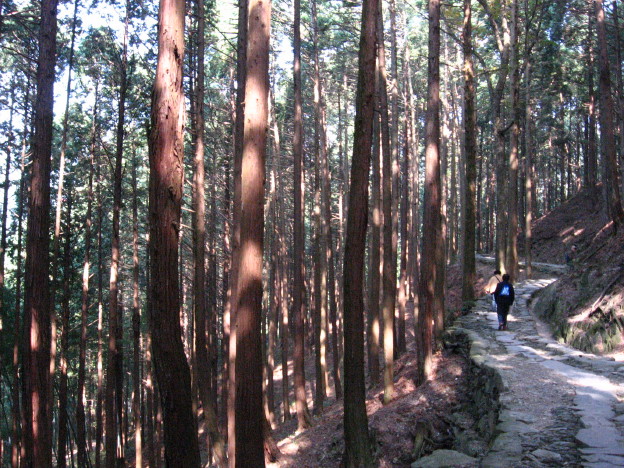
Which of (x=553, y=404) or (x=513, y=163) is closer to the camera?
(x=553, y=404)

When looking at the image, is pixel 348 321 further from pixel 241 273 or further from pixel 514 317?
pixel 514 317

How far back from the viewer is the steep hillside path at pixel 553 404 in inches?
231

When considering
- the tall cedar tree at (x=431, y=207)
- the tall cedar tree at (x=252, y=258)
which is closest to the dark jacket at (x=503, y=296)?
the tall cedar tree at (x=431, y=207)

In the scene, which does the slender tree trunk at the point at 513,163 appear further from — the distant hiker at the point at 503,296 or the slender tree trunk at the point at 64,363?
the slender tree trunk at the point at 64,363

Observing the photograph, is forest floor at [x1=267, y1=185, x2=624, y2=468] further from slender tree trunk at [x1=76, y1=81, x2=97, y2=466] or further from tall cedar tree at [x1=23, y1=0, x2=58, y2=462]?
slender tree trunk at [x1=76, y1=81, x2=97, y2=466]

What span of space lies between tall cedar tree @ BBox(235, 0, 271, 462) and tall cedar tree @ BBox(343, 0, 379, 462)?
4.95 ft

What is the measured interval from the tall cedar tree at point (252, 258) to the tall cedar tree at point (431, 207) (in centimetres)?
508

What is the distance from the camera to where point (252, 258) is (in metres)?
7.41

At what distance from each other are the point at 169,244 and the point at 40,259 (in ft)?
17.8

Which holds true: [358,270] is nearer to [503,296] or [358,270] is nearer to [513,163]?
[503,296]

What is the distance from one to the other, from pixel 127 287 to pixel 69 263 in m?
7.72

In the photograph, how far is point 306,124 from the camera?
3192 centimetres

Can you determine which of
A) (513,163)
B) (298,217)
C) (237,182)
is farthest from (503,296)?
(513,163)

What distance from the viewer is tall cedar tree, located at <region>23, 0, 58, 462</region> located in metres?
10.1
